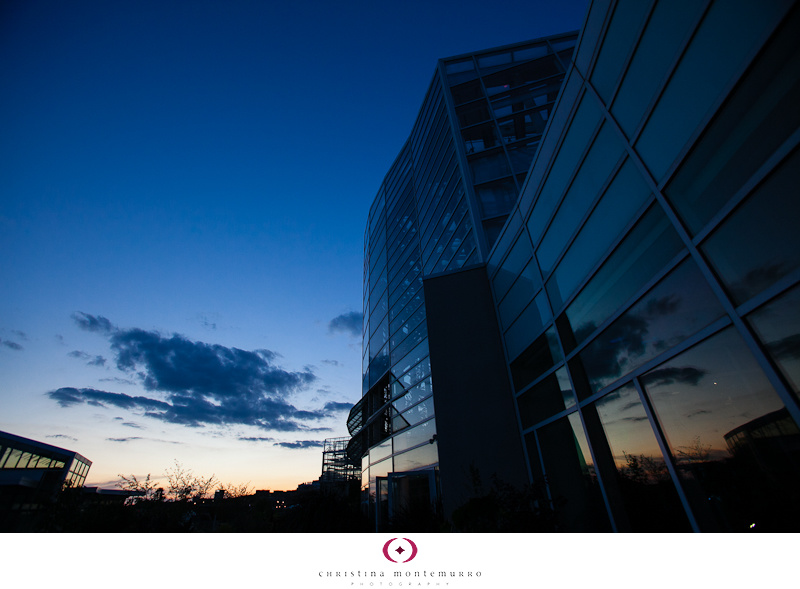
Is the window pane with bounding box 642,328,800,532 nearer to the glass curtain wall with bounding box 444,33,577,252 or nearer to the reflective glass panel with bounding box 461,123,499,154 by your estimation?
the glass curtain wall with bounding box 444,33,577,252

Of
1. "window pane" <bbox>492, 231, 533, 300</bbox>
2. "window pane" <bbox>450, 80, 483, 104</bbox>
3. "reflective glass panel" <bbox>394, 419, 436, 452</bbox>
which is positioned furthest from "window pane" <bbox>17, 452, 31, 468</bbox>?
"window pane" <bbox>450, 80, 483, 104</bbox>

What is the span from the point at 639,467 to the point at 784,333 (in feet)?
7.34

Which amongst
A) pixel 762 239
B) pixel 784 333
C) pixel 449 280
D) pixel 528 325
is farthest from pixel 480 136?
pixel 784 333

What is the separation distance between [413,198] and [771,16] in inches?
650

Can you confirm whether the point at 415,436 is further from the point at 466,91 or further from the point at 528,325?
the point at 466,91

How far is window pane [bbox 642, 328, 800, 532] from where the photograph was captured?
2279 mm

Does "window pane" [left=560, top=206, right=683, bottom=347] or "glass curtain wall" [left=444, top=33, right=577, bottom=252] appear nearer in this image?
"window pane" [left=560, top=206, right=683, bottom=347]

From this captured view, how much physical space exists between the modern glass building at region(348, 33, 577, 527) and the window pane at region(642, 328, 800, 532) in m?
4.35

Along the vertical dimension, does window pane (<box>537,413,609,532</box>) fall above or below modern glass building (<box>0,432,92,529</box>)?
below

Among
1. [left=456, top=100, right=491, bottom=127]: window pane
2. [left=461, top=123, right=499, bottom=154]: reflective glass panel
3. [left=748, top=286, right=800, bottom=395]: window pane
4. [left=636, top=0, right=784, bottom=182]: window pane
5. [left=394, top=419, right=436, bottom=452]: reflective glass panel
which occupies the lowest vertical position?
[left=748, top=286, right=800, bottom=395]: window pane

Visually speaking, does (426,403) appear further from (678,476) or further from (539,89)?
(539,89)

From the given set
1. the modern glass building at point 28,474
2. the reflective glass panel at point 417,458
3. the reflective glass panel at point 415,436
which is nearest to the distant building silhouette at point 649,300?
the reflective glass panel at point 417,458

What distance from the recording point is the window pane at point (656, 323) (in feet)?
9.68
